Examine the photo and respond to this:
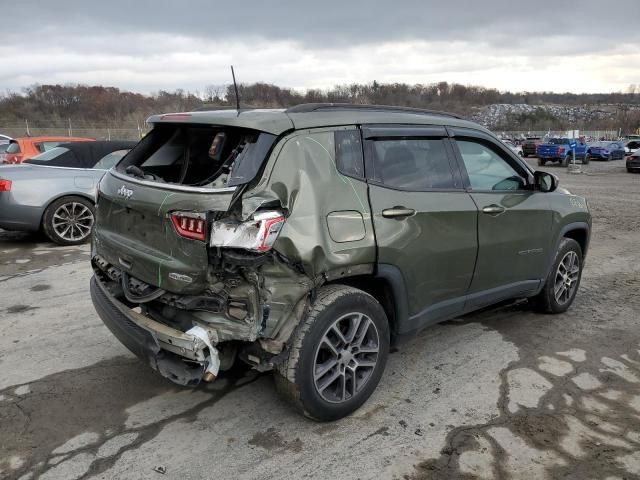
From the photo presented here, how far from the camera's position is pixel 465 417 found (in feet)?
10.8

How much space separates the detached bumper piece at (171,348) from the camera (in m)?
2.81

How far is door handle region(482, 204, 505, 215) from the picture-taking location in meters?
3.94

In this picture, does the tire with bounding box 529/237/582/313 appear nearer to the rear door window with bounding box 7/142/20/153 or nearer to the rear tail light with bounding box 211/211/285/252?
the rear tail light with bounding box 211/211/285/252

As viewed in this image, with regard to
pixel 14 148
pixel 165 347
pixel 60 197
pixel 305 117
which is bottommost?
pixel 165 347

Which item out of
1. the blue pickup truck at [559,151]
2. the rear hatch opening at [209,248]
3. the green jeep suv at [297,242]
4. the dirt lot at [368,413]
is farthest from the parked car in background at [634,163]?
the rear hatch opening at [209,248]

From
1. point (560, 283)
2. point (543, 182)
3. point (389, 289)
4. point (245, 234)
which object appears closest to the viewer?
point (245, 234)

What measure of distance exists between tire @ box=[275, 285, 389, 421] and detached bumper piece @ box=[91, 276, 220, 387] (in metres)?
0.42

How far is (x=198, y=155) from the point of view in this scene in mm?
3652

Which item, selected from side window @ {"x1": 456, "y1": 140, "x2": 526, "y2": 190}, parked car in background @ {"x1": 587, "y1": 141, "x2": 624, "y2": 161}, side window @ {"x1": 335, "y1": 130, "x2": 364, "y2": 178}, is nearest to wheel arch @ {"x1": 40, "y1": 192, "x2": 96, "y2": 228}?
side window @ {"x1": 335, "y1": 130, "x2": 364, "y2": 178}

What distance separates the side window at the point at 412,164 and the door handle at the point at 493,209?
0.36 meters

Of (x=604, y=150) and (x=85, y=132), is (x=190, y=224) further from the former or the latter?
(x=85, y=132)

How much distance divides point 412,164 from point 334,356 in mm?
1388

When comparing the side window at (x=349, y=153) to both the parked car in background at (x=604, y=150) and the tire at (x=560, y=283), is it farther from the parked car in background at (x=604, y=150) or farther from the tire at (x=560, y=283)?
the parked car in background at (x=604, y=150)

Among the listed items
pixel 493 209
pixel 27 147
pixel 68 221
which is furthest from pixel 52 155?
pixel 493 209
